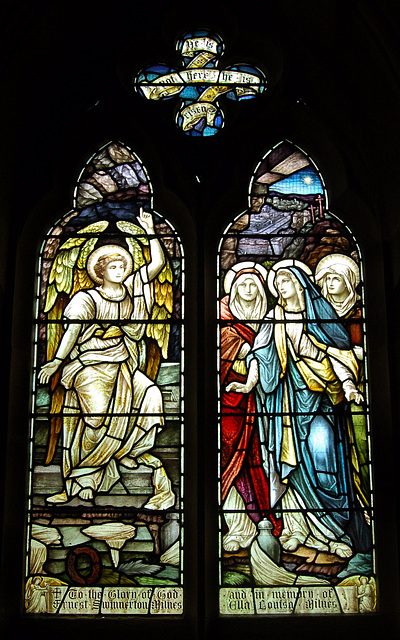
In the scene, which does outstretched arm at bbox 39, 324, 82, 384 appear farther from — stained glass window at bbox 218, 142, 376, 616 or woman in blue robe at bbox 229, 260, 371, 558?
woman in blue robe at bbox 229, 260, 371, 558

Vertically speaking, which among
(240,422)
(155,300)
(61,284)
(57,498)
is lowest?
(57,498)

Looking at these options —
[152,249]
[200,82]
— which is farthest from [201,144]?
[152,249]

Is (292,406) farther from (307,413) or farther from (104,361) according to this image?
(104,361)

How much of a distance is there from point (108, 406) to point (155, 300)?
0.80 m

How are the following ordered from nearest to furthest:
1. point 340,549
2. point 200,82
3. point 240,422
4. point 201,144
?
A: point 340,549 → point 240,422 → point 201,144 → point 200,82

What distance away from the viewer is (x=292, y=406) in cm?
660

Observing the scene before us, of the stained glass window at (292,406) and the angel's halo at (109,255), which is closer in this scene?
the stained glass window at (292,406)

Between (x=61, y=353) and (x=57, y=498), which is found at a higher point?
(x=61, y=353)

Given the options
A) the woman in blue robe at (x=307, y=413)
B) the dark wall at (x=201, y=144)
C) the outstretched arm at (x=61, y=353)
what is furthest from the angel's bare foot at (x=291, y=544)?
the outstretched arm at (x=61, y=353)

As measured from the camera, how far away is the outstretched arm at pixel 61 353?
6.65 metres

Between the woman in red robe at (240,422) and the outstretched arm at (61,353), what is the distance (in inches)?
38.8

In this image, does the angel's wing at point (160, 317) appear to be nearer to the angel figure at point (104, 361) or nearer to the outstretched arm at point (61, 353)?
the angel figure at point (104, 361)

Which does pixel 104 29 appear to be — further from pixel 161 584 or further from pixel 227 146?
pixel 161 584

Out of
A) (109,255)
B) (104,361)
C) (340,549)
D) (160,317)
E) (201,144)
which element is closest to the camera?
(340,549)
